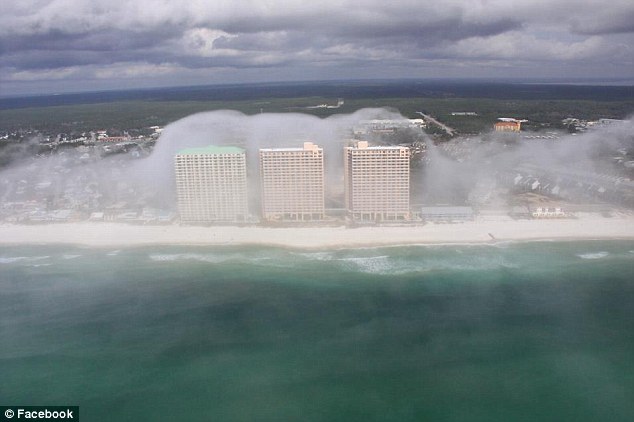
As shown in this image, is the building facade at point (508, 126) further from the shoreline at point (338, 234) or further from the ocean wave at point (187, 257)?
the ocean wave at point (187, 257)

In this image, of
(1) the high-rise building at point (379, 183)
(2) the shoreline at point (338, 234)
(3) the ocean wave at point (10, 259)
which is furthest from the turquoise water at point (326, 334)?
(1) the high-rise building at point (379, 183)

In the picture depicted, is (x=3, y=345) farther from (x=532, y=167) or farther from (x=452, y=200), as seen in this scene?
(x=532, y=167)

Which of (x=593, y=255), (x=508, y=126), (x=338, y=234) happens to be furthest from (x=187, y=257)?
(x=508, y=126)

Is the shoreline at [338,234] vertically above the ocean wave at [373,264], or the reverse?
the shoreline at [338,234]

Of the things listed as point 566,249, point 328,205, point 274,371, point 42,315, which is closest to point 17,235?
point 42,315

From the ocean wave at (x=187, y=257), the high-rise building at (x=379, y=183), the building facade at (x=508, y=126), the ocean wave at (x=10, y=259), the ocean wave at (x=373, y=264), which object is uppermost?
the building facade at (x=508, y=126)

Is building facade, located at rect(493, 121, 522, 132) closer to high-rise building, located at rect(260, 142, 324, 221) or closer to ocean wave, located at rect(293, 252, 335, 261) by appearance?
high-rise building, located at rect(260, 142, 324, 221)
